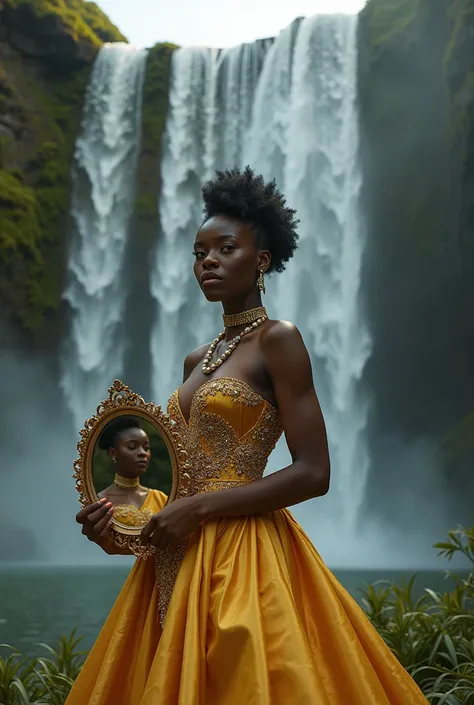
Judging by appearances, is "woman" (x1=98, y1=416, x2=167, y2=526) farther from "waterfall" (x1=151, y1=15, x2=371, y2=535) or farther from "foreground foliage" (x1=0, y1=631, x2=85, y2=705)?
"waterfall" (x1=151, y1=15, x2=371, y2=535)

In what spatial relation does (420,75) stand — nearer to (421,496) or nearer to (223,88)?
(223,88)

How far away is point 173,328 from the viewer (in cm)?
1898

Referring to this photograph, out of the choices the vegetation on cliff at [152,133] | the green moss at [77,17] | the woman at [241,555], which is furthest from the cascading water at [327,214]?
the woman at [241,555]

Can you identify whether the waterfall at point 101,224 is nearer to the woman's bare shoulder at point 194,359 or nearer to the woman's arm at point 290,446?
the woman's bare shoulder at point 194,359

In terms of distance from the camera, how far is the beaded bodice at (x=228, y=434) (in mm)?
2398

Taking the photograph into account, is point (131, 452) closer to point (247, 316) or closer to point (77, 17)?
point (247, 316)

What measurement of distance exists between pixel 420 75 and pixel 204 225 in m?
18.3

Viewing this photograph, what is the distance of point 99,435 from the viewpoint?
2.35 meters

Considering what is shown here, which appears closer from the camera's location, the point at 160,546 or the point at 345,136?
the point at 160,546

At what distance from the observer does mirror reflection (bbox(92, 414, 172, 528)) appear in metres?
2.34

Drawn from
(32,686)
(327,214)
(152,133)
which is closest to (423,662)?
(32,686)

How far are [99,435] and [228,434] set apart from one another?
0.36m

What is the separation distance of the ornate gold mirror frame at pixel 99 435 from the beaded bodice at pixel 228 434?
119mm

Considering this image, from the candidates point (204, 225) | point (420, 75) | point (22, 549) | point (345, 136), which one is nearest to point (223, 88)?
point (345, 136)
